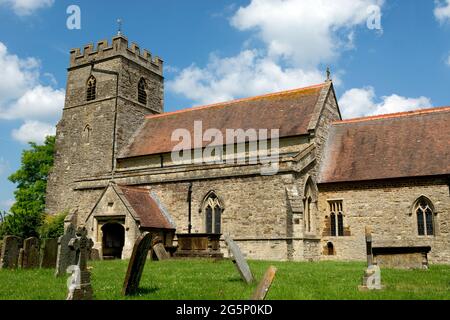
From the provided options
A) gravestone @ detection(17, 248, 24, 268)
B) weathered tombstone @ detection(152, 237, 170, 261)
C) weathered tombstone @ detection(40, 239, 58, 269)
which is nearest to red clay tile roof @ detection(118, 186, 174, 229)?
weathered tombstone @ detection(152, 237, 170, 261)

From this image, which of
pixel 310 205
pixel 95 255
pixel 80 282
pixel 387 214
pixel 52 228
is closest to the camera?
pixel 80 282

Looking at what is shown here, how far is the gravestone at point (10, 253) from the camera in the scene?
15156 mm

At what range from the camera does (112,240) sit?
80.6 ft

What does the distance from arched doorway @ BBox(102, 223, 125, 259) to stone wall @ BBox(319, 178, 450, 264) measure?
10.8 metres

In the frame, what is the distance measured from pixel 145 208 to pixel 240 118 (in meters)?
8.72

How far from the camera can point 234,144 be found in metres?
26.2

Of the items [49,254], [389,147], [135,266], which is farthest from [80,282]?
[389,147]

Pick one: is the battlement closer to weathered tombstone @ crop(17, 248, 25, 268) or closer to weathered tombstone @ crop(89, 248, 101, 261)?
weathered tombstone @ crop(89, 248, 101, 261)

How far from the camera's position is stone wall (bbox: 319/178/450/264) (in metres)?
21.3

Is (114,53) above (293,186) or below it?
above

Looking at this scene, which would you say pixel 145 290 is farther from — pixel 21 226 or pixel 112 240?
pixel 21 226

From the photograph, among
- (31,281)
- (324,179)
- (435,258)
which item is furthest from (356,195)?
(31,281)

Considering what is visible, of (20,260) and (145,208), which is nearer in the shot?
(20,260)
